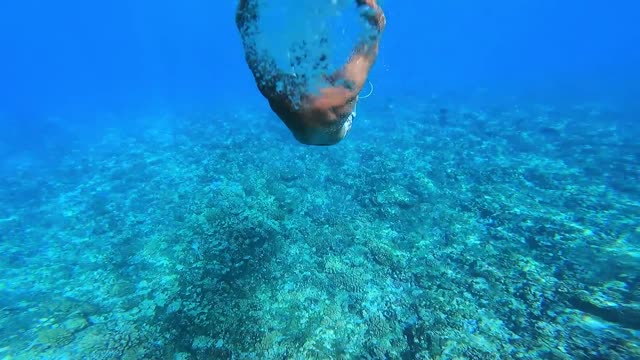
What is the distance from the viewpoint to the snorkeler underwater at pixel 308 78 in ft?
11.4

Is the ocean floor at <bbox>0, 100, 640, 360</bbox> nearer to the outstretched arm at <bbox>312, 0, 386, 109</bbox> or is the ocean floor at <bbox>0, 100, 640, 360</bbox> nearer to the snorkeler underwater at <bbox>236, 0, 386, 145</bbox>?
the snorkeler underwater at <bbox>236, 0, 386, 145</bbox>

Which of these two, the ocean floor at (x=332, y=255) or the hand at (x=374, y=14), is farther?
the ocean floor at (x=332, y=255)

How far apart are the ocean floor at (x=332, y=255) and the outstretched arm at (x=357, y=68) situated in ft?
12.1

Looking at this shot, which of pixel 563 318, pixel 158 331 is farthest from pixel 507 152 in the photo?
pixel 158 331

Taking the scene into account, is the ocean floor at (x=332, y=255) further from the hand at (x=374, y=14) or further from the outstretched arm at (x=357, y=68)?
the hand at (x=374, y=14)

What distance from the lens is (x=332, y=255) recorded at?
264 inches

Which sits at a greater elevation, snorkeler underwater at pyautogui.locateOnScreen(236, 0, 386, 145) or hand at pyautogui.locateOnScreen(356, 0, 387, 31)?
hand at pyautogui.locateOnScreen(356, 0, 387, 31)

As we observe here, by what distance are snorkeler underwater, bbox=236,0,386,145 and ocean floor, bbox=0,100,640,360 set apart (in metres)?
3.43

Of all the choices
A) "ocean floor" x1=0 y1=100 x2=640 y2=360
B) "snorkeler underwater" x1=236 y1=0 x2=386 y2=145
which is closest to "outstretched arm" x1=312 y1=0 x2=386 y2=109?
"snorkeler underwater" x1=236 y1=0 x2=386 y2=145

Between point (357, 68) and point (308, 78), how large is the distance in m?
0.63

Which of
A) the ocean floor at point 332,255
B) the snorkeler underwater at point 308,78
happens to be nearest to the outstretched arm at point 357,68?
the snorkeler underwater at point 308,78

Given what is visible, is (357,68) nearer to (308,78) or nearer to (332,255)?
(308,78)

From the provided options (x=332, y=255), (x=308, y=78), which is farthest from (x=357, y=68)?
(x=332, y=255)

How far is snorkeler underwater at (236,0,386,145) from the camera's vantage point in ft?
11.4
